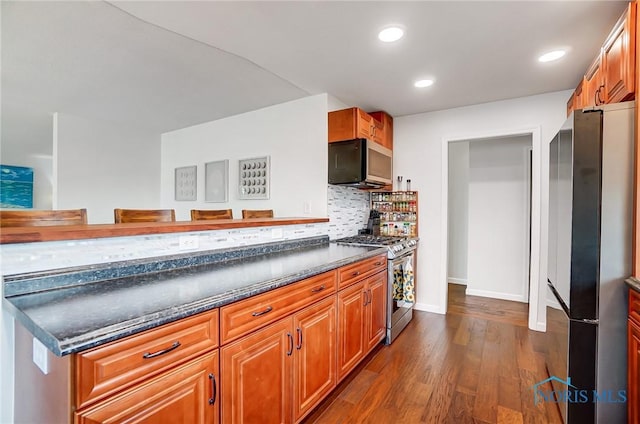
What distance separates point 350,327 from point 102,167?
14.1 feet

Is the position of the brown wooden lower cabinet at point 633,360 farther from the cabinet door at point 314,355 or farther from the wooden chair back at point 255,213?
the wooden chair back at point 255,213

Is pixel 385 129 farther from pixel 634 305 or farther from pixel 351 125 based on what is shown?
pixel 634 305

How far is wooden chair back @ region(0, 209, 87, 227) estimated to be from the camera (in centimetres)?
145

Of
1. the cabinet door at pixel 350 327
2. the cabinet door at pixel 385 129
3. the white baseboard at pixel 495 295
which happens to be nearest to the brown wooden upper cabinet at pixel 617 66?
the cabinet door at pixel 385 129

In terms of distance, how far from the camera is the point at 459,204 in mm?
4551

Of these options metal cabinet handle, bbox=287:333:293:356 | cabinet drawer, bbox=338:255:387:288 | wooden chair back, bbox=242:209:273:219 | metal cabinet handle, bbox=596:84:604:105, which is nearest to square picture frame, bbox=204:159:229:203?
wooden chair back, bbox=242:209:273:219

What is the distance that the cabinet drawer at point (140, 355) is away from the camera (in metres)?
0.81

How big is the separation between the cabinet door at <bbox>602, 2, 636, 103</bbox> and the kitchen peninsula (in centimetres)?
177

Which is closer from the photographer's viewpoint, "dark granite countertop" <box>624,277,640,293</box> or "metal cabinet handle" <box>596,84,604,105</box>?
"dark granite countertop" <box>624,277,640,293</box>

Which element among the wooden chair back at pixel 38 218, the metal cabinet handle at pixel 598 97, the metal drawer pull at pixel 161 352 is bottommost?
the metal drawer pull at pixel 161 352

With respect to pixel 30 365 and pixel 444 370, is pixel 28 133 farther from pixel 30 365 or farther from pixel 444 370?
pixel 444 370

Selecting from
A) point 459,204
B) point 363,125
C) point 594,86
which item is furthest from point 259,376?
point 459,204

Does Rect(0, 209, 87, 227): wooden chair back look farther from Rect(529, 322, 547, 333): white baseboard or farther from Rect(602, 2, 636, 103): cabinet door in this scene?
Rect(529, 322, 547, 333): white baseboard

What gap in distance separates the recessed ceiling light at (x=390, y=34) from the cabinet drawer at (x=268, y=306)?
5.13 feet
